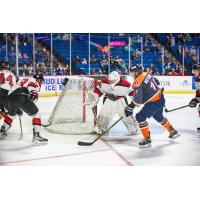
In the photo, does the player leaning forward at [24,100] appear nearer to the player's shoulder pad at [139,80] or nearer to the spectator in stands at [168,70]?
the player's shoulder pad at [139,80]

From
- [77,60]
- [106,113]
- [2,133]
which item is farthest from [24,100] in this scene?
[106,113]

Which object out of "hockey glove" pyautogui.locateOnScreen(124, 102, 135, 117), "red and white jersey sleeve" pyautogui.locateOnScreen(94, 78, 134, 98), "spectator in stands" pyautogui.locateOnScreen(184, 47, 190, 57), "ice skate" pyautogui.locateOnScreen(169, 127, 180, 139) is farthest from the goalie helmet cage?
"spectator in stands" pyautogui.locateOnScreen(184, 47, 190, 57)

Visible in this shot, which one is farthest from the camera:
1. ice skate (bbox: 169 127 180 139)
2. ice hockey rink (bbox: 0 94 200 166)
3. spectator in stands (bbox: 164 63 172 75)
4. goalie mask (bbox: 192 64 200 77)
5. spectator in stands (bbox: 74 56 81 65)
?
spectator in stands (bbox: 164 63 172 75)

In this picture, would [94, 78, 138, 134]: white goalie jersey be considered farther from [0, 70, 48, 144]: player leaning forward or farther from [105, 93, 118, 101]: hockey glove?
[0, 70, 48, 144]: player leaning forward

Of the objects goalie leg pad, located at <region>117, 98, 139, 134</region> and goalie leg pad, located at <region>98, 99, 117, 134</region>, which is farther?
goalie leg pad, located at <region>98, 99, 117, 134</region>

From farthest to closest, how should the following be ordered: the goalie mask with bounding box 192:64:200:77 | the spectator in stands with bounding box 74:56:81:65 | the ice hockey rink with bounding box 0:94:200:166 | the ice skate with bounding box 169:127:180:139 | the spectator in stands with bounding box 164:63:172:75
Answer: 1. the spectator in stands with bounding box 164:63:172:75
2. the spectator in stands with bounding box 74:56:81:65
3. the goalie mask with bounding box 192:64:200:77
4. the ice skate with bounding box 169:127:180:139
5. the ice hockey rink with bounding box 0:94:200:166

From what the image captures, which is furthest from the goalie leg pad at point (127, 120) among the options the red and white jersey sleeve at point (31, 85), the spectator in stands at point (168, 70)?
the red and white jersey sleeve at point (31, 85)

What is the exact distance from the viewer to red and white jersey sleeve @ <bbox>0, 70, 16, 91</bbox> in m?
2.86

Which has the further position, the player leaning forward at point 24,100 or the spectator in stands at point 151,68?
the spectator in stands at point 151,68

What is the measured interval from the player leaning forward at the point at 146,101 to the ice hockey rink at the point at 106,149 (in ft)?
0.18

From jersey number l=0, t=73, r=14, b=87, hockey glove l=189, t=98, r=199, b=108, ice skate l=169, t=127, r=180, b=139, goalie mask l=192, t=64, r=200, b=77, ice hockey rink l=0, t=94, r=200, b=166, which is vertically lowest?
ice hockey rink l=0, t=94, r=200, b=166

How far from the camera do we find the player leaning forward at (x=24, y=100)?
9.36 feet

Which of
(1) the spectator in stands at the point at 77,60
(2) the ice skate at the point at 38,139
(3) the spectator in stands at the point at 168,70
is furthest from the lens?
(3) the spectator in stands at the point at 168,70

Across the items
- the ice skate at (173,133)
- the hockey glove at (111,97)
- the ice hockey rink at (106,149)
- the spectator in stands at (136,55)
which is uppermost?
the spectator in stands at (136,55)
